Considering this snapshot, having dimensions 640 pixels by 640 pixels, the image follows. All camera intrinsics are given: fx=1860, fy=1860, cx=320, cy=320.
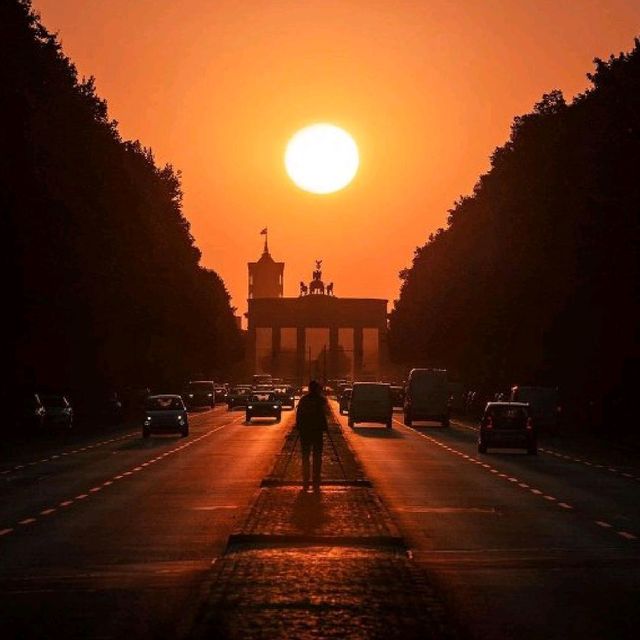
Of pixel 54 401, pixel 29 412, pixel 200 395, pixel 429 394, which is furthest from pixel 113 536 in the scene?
pixel 200 395

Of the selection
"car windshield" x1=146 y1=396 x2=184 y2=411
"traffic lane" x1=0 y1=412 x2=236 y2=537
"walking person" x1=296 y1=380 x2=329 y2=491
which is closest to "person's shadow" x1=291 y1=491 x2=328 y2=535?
"walking person" x1=296 y1=380 x2=329 y2=491

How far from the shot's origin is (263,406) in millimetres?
95875

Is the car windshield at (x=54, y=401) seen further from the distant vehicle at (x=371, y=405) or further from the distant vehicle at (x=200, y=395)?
the distant vehicle at (x=200, y=395)

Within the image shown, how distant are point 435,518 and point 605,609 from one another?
1171 centimetres

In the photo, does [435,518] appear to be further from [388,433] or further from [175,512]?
[388,433]

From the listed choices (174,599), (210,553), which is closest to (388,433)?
(210,553)

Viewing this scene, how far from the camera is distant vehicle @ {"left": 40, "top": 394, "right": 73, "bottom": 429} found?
240ft

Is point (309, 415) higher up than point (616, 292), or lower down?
lower down

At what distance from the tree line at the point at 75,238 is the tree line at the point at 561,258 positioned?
1967 centimetres

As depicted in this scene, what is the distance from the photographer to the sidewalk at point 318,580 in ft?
45.3

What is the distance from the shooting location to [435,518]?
27.9m

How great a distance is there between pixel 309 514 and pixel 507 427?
29759 millimetres

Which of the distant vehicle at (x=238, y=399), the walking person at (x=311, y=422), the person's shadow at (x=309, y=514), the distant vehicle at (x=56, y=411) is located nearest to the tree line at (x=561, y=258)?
the distant vehicle at (x=238, y=399)

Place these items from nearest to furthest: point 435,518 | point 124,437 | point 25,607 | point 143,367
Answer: point 25,607 < point 435,518 < point 124,437 < point 143,367
